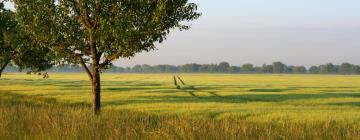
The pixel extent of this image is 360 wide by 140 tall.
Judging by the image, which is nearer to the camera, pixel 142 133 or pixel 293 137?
pixel 293 137

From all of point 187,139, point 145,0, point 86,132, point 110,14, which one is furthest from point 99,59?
point 187,139

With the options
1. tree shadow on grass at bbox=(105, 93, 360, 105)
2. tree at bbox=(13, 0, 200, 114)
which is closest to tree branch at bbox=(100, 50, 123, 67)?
tree at bbox=(13, 0, 200, 114)

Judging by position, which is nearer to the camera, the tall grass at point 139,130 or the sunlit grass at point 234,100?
the tall grass at point 139,130

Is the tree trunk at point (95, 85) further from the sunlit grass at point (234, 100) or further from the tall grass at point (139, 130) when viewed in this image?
the tall grass at point (139, 130)

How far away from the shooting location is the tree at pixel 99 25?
2355cm

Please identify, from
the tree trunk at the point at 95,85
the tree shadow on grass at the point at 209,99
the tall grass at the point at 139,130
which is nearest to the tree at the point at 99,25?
the tree trunk at the point at 95,85

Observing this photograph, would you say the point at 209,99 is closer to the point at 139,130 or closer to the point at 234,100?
the point at 234,100

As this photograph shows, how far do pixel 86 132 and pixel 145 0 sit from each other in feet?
37.7

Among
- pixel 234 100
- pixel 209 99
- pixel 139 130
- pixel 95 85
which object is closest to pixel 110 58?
pixel 95 85

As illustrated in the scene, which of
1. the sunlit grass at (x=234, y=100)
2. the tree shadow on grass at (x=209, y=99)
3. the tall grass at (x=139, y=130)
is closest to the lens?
the tall grass at (x=139, y=130)

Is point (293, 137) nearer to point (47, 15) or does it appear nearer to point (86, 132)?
point (86, 132)

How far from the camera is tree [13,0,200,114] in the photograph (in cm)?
2355

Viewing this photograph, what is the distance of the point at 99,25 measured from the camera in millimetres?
25547

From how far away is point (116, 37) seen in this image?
23250 mm
